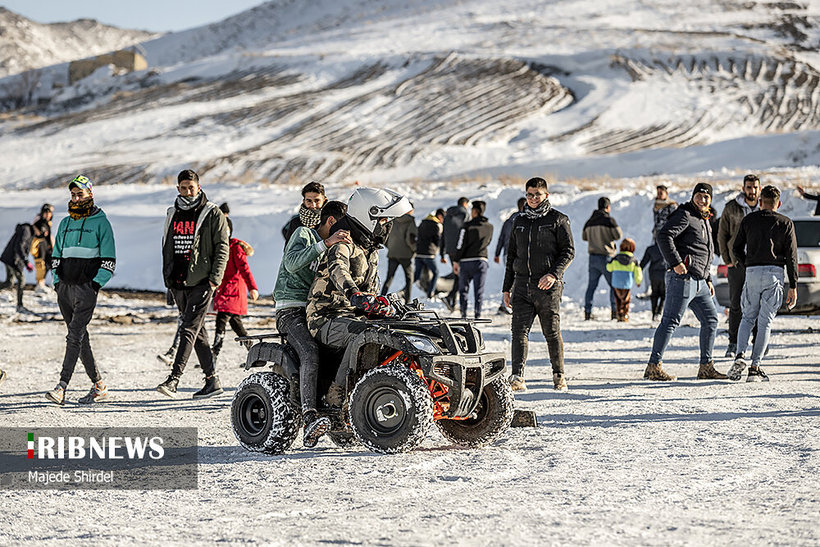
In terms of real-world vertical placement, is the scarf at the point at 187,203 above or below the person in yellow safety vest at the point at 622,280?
above

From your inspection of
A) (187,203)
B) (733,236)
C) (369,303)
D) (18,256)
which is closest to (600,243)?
(733,236)

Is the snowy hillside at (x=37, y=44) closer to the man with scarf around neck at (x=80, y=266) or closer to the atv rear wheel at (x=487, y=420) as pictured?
the man with scarf around neck at (x=80, y=266)

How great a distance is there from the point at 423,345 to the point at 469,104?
64611 mm

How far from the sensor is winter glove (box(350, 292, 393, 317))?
601cm

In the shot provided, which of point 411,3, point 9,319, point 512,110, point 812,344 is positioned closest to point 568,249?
point 812,344

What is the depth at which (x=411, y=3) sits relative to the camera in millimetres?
112125

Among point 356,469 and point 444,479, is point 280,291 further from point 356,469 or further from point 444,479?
point 444,479

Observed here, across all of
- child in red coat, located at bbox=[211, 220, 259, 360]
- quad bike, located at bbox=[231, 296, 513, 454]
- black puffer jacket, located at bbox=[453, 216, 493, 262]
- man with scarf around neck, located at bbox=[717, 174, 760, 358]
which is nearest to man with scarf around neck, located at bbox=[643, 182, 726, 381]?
man with scarf around neck, located at bbox=[717, 174, 760, 358]

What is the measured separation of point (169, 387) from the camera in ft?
29.0

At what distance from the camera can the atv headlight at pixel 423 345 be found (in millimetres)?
6035

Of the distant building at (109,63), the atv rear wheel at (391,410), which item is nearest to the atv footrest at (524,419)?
the atv rear wheel at (391,410)

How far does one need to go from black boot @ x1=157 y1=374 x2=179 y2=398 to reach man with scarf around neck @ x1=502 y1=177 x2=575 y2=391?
9.88 feet

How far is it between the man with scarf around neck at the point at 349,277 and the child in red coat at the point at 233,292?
14.3 ft

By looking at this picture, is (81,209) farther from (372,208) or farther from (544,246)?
(544,246)
